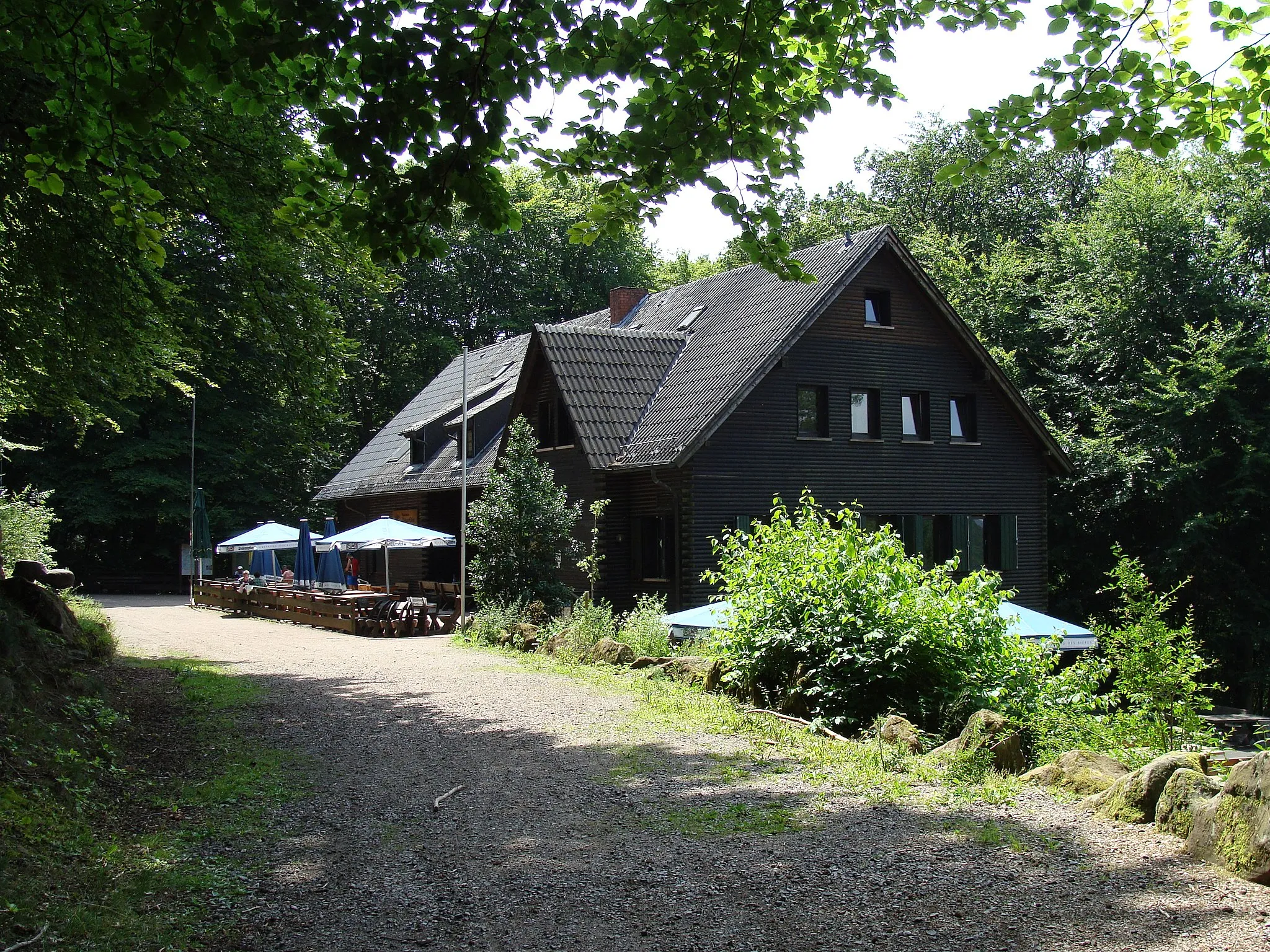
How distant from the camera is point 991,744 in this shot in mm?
8711

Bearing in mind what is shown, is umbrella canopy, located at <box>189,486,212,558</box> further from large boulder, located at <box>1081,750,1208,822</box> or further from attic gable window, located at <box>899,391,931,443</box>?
large boulder, located at <box>1081,750,1208,822</box>

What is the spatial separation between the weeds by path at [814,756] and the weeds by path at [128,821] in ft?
9.61

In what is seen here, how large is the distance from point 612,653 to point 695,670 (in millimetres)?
2978

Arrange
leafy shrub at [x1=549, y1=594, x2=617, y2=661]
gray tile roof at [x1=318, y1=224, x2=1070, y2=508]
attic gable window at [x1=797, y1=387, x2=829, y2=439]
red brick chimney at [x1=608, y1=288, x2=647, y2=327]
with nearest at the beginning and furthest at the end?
1. leafy shrub at [x1=549, y1=594, x2=617, y2=661]
2. gray tile roof at [x1=318, y1=224, x2=1070, y2=508]
3. attic gable window at [x1=797, y1=387, x2=829, y2=439]
4. red brick chimney at [x1=608, y1=288, x2=647, y2=327]

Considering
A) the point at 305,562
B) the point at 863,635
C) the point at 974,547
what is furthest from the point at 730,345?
the point at 863,635

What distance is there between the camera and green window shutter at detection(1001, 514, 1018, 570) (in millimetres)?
28359

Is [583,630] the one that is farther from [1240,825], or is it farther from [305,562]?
[1240,825]

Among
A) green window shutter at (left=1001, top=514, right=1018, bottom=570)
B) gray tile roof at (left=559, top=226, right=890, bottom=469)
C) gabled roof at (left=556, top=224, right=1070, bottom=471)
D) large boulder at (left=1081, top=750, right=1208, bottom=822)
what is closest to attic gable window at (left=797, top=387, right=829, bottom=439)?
gabled roof at (left=556, top=224, right=1070, bottom=471)

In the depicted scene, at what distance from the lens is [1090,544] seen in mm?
33688

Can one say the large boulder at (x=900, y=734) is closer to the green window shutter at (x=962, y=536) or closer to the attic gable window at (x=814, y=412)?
the attic gable window at (x=814, y=412)

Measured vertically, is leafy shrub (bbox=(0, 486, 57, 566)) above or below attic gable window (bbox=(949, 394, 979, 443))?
below

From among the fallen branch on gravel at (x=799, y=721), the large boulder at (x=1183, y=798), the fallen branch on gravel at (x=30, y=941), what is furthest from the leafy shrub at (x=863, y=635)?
the fallen branch on gravel at (x=30, y=941)

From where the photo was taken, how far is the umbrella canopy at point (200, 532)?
34.8 m

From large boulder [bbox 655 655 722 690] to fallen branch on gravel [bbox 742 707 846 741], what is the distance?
132cm
